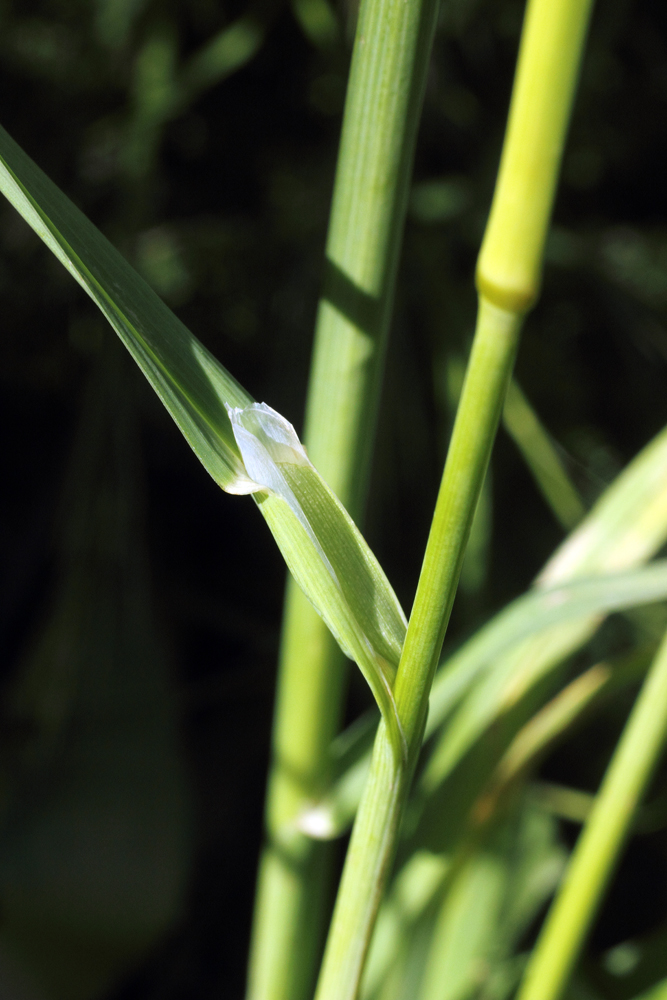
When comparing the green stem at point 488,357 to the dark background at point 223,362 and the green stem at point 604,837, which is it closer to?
the green stem at point 604,837

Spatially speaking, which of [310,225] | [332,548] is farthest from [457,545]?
[310,225]

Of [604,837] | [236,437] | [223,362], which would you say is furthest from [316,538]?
[223,362]

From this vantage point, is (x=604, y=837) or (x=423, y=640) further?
(x=604, y=837)

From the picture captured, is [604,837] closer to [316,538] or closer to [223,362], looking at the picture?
[316,538]

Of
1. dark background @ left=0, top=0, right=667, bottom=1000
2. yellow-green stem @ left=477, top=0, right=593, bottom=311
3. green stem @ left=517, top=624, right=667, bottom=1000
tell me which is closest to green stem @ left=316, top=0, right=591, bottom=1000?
yellow-green stem @ left=477, top=0, right=593, bottom=311

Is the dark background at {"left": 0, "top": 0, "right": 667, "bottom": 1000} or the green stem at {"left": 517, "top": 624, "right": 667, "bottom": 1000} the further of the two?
the dark background at {"left": 0, "top": 0, "right": 667, "bottom": 1000}

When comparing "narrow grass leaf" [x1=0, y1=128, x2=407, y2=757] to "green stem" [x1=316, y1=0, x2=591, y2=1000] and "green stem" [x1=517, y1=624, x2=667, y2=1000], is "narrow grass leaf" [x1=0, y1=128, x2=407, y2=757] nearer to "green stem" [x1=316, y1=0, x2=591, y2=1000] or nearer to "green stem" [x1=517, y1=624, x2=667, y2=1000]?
"green stem" [x1=316, y1=0, x2=591, y2=1000]

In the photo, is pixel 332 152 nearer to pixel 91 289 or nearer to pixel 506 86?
pixel 506 86
